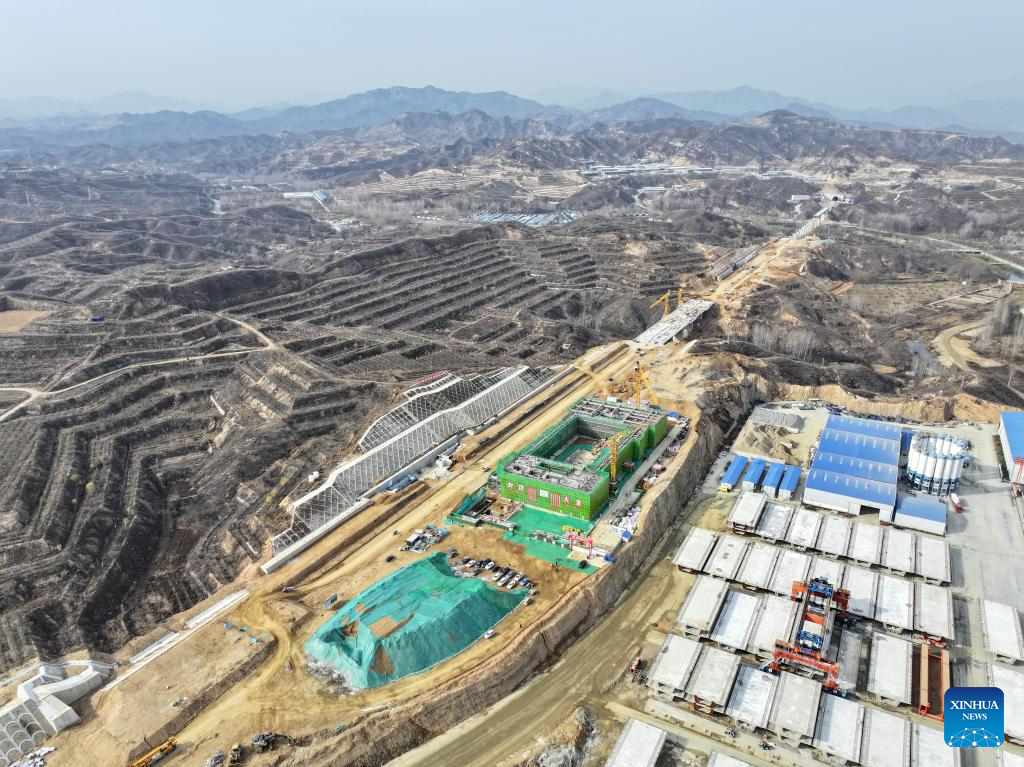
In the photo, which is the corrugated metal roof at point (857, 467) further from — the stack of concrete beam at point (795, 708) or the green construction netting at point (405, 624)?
the green construction netting at point (405, 624)

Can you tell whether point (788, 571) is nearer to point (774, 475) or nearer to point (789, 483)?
point (789, 483)

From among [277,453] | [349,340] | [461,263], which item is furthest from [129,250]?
[277,453]

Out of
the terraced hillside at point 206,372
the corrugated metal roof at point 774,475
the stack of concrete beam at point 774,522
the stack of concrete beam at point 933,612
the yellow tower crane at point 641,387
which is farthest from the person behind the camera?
the yellow tower crane at point 641,387

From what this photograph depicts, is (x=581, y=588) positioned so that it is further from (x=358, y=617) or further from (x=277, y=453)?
(x=277, y=453)

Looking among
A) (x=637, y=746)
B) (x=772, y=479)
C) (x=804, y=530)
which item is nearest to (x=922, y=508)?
(x=804, y=530)

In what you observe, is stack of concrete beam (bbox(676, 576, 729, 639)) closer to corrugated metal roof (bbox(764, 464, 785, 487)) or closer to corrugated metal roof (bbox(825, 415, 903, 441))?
corrugated metal roof (bbox(764, 464, 785, 487))

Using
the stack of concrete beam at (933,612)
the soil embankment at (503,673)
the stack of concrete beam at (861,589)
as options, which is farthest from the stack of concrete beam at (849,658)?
the soil embankment at (503,673)
